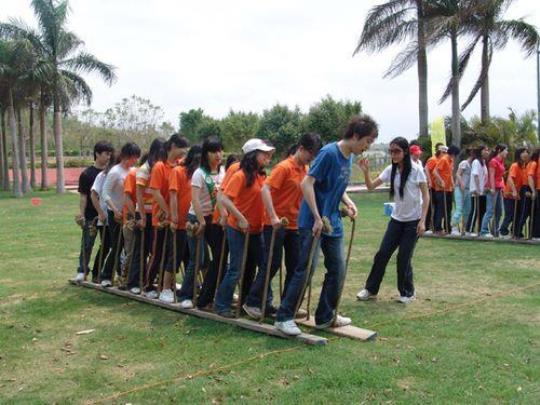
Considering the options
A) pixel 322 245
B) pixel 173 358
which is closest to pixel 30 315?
pixel 173 358

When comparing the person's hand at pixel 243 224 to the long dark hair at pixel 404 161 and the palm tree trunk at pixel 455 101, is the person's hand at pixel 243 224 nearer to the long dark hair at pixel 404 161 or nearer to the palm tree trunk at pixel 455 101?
the long dark hair at pixel 404 161

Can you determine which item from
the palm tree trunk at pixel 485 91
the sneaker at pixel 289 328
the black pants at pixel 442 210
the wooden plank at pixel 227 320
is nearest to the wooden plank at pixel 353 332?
the wooden plank at pixel 227 320

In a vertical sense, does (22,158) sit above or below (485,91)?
below

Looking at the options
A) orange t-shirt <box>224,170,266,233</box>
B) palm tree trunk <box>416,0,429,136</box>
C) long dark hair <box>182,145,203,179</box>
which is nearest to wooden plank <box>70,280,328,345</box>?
orange t-shirt <box>224,170,266,233</box>

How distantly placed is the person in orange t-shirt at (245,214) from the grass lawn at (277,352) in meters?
0.42

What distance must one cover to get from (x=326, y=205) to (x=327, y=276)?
687mm

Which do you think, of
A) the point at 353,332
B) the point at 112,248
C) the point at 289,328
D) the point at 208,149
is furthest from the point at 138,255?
the point at 353,332

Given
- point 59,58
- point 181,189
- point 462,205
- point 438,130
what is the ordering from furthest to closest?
point 59,58
point 438,130
point 462,205
point 181,189

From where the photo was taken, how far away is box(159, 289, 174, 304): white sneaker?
6914 millimetres

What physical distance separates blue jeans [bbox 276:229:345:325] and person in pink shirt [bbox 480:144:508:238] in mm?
7167

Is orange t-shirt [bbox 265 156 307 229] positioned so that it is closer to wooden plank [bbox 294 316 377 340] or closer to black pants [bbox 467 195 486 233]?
wooden plank [bbox 294 316 377 340]

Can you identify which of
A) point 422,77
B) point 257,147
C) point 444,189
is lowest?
point 444,189

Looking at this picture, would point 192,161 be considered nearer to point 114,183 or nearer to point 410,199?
point 114,183

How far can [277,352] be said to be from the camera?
519 centimetres
